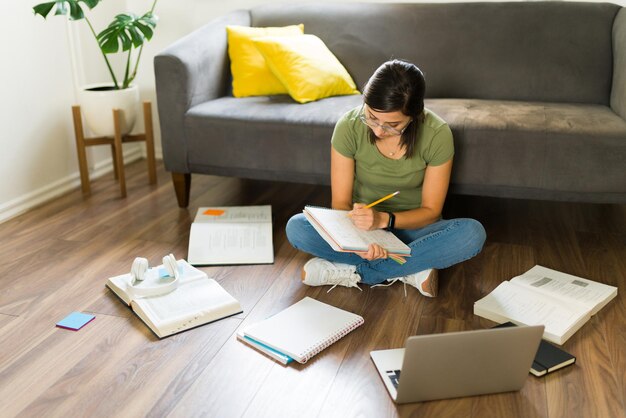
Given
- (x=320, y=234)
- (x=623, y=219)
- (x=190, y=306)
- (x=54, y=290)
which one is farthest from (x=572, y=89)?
(x=54, y=290)

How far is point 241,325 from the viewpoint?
65.9 inches

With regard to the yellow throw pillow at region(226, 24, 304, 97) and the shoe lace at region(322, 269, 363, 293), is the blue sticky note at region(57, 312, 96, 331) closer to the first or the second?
the shoe lace at region(322, 269, 363, 293)

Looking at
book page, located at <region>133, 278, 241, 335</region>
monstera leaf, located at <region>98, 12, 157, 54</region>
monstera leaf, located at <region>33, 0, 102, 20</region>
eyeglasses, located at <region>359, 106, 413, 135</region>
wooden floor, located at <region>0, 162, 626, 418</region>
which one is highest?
monstera leaf, located at <region>33, 0, 102, 20</region>

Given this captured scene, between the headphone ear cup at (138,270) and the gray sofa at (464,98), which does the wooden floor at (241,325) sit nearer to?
the headphone ear cup at (138,270)

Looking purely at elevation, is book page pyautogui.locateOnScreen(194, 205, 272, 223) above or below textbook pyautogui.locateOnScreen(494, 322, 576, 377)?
above

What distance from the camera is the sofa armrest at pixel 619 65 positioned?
2.28 metres

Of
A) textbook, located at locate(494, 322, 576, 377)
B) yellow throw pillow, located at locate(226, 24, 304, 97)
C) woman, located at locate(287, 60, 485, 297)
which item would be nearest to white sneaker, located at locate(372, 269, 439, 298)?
woman, located at locate(287, 60, 485, 297)

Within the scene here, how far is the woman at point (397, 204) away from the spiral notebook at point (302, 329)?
19cm

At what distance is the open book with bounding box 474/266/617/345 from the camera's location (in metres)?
1.62

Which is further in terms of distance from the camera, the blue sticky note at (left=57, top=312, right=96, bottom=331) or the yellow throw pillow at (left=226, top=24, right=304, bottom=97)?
the yellow throw pillow at (left=226, top=24, right=304, bottom=97)

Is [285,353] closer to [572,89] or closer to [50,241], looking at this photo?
[50,241]

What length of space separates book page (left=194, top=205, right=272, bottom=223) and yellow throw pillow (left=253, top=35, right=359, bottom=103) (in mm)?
475

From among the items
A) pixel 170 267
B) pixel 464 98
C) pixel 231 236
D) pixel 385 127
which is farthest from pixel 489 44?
pixel 170 267

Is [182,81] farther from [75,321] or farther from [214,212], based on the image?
[75,321]
